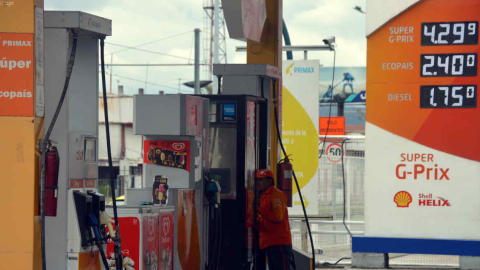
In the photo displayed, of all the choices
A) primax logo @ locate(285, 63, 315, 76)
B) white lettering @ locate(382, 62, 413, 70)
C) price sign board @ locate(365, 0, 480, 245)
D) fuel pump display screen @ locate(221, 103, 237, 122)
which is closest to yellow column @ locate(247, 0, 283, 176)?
fuel pump display screen @ locate(221, 103, 237, 122)

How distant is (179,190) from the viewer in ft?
22.5

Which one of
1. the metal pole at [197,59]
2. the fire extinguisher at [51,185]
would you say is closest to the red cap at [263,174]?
the fire extinguisher at [51,185]

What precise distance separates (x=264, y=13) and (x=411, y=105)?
9.96 ft

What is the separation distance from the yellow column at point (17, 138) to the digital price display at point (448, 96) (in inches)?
308

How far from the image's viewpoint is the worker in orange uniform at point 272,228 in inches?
319

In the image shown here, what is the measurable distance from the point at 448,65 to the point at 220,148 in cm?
458

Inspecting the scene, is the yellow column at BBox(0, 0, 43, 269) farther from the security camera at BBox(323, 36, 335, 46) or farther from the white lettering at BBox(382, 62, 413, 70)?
the security camera at BBox(323, 36, 335, 46)

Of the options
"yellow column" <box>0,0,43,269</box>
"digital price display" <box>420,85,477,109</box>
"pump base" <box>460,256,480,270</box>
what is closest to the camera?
"yellow column" <box>0,0,43,269</box>

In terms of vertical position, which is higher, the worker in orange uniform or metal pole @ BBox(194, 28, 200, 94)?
metal pole @ BBox(194, 28, 200, 94)

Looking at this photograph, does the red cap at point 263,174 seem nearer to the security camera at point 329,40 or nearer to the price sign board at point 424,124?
the price sign board at point 424,124

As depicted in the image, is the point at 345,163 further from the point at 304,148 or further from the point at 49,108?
the point at 49,108

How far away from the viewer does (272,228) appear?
8188 millimetres

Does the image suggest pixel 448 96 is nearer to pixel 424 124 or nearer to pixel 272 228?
pixel 424 124

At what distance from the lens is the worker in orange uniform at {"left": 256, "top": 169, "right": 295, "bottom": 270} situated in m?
8.09
